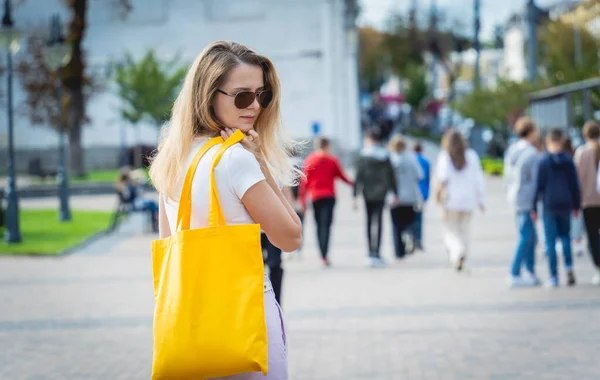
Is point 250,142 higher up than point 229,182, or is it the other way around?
point 250,142

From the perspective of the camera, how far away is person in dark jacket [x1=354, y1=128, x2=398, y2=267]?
14.4 m

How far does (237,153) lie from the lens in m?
3.29

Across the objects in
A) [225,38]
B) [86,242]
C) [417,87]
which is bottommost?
[86,242]

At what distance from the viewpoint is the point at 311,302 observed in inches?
427

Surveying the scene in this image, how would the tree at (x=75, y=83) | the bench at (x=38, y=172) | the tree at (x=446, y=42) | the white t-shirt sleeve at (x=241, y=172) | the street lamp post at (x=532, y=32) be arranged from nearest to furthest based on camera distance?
the white t-shirt sleeve at (x=241, y=172) < the street lamp post at (x=532, y=32) < the tree at (x=75, y=83) < the bench at (x=38, y=172) < the tree at (x=446, y=42)

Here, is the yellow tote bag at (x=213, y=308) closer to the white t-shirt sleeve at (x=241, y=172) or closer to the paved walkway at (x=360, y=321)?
the white t-shirt sleeve at (x=241, y=172)

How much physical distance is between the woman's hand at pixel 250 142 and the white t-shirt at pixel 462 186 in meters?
9.81

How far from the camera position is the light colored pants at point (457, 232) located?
42.9 ft

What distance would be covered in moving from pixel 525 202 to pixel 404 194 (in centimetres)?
364

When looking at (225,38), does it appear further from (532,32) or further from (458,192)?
(458,192)

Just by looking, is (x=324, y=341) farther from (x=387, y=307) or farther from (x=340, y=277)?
(x=340, y=277)

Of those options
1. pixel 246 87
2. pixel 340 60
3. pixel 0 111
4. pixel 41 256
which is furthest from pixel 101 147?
pixel 246 87

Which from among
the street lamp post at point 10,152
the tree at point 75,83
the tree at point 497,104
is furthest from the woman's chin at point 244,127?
the tree at point 75,83

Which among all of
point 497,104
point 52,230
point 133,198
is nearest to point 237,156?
point 52,230
